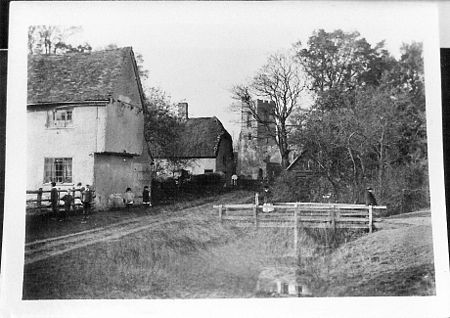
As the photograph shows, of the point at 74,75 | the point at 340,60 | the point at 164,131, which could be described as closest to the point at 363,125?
the point at 340,60

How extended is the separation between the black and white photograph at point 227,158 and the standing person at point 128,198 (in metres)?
0.01

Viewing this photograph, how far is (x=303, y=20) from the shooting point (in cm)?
262

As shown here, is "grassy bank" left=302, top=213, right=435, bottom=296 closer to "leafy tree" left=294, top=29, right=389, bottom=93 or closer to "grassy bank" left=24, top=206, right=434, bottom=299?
"grassy bank" left=24, top=206, right=434, bottom=299

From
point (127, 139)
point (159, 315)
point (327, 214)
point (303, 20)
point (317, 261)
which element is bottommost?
point (159, 315)

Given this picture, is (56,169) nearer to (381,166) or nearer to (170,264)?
(170,264)

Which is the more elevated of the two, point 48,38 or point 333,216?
point 48,38

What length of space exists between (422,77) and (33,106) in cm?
209

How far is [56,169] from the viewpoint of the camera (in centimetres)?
254

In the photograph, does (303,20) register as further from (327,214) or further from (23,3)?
(23,3)

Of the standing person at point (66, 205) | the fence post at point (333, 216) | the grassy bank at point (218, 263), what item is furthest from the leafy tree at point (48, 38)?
the fence post at point (333, 216)

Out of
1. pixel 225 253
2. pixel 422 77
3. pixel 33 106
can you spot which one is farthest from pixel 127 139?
pixel 422 77

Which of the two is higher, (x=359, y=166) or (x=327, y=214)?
(x=359, y=166)

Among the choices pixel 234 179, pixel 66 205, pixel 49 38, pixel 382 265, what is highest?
pixel 49 38

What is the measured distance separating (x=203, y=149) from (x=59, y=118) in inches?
30.6
